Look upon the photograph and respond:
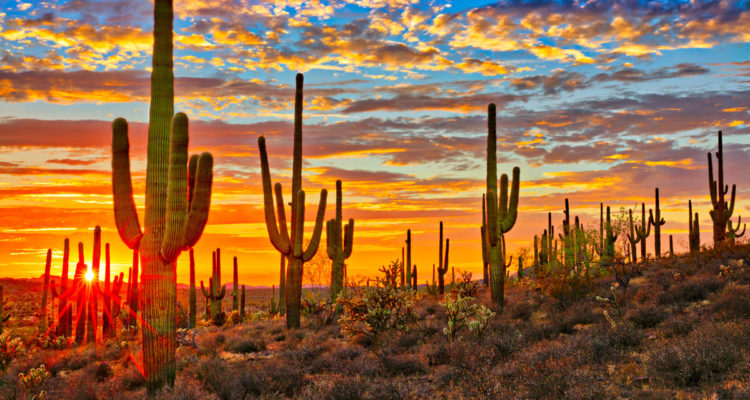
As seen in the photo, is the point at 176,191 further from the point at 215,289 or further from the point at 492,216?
the point at 215,289

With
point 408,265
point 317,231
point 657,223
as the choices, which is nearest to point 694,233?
point 657,223

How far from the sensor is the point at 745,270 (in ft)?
62.5

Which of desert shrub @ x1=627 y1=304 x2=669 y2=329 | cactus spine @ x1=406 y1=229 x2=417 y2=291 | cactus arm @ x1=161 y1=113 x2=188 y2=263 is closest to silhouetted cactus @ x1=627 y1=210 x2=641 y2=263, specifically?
cactus spine @ x1=406 y1=229 x2=417 y2=291

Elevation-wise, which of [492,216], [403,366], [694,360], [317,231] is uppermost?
[492,216]

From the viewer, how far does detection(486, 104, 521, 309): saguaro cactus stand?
2105 centimetres

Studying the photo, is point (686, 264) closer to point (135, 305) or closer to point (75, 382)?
point (75, 382)

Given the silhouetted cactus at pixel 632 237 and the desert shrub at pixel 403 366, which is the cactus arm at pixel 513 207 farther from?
the silhouetted cactus at pixel 632 237

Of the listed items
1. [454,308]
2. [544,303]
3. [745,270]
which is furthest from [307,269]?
[745,270]

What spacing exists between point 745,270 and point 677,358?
12.1 m

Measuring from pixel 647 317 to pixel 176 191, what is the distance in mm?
12264

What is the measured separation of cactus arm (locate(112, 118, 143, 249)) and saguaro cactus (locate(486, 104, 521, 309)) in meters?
13.4

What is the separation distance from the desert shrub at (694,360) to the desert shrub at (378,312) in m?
8.05

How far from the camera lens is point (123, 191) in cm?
1212

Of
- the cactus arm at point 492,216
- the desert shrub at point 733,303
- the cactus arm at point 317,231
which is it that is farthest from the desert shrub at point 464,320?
the cactus arm at point 317,231
